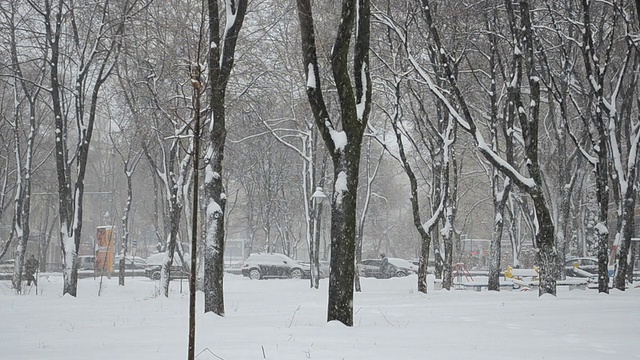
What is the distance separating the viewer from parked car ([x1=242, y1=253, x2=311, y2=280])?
37.2m

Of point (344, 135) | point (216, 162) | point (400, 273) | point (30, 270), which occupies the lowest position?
point (400, 273)

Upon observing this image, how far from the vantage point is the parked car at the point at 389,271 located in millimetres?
41406

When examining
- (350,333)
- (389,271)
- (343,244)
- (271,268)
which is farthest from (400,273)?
(350,333)

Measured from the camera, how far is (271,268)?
37.3 m

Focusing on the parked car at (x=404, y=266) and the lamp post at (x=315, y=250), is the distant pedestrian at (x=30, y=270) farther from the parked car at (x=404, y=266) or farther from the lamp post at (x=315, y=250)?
the parked car at (x=404, y=266)

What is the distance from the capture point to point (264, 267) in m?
37.3

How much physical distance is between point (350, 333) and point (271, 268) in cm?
2878

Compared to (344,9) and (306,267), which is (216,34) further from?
(306,267)

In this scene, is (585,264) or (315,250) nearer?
(315,250)

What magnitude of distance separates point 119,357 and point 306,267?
31334 mm

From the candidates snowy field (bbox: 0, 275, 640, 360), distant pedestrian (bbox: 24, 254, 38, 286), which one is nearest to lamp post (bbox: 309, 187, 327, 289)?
snowy field (bbox: 0, 275, 640, 360)

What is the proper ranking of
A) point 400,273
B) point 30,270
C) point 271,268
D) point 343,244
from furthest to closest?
point 400,273, point 271,268, point 30,270, point 343,244

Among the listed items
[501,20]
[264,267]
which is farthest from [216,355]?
[264,267]

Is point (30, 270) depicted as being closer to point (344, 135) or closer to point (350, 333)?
point (344, 135)
